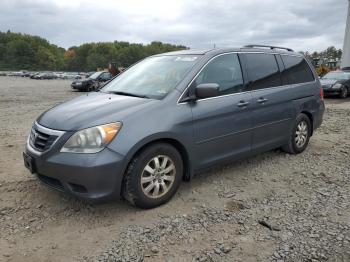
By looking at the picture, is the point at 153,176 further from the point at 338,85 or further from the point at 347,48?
the point at 347,48

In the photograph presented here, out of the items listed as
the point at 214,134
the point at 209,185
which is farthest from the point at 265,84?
the point at 209,185

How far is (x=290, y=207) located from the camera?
3.98 metres

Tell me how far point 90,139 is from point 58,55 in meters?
133

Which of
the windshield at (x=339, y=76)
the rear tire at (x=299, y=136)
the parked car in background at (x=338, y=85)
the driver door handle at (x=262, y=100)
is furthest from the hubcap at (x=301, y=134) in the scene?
the windshield at (x=339, y=76)

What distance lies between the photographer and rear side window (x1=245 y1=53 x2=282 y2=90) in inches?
193

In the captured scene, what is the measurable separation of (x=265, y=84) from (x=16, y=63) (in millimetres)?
125345

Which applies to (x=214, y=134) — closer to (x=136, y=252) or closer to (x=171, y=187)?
(x=171, y=187)

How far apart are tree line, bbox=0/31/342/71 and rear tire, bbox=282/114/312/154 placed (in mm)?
106261

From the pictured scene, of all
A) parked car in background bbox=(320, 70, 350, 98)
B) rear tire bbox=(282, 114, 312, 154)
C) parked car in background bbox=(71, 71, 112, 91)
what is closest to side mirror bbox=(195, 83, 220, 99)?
rear tire bbox=(282, 114, 312, 154)

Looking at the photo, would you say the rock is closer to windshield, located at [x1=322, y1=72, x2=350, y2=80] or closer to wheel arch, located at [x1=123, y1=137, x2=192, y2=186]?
wheel arch, located at [x1=123, y1=137, x2=192, y2=186]

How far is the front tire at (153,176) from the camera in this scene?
11.9 ft

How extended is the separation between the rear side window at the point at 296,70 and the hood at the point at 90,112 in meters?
2.70

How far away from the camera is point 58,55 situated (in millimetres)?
127062

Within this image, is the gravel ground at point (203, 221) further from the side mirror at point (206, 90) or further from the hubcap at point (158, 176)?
the side mirror at point (206, 90)
